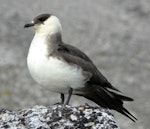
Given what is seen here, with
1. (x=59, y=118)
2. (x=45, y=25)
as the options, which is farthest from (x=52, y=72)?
(x=59, y=118)

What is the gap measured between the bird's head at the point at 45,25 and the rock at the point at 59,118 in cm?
316

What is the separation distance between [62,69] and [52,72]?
0.55ft

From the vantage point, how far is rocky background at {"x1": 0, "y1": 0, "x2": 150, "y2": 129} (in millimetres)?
18375

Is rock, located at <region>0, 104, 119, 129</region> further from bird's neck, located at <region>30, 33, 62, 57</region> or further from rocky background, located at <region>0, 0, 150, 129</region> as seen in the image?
rocky background, located at <region>0, 0, 150, 129</region>

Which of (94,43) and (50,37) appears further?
(94,43)

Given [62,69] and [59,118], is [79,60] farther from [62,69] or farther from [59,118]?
[59,118]

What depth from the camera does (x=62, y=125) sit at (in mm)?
7055

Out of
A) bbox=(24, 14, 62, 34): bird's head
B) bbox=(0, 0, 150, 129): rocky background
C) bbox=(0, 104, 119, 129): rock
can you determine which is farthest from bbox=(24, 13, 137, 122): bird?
bbox=(0, 0, 150, 129): rocky background

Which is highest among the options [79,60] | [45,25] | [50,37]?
[45,25]

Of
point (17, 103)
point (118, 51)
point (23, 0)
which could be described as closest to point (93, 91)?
point (17, 103)

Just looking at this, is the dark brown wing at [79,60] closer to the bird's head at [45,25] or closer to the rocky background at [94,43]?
the bird's head at [45,25]

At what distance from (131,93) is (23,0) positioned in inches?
285

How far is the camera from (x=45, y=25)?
10.6 metres

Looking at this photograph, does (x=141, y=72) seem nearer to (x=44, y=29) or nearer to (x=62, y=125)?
(x=44, y=29)
